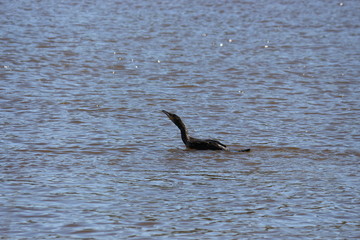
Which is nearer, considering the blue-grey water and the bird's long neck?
the blue-grey water

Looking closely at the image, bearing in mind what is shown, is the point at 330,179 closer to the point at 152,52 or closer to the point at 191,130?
the point at 191,130

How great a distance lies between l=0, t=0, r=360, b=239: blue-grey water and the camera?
824cm

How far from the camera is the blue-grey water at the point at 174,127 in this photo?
324 inches

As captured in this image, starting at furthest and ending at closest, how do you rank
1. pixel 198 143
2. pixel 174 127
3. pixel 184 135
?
pixel 174 127 < pixel 184 135 < pixel 198 143

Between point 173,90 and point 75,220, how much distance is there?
28.3 feet

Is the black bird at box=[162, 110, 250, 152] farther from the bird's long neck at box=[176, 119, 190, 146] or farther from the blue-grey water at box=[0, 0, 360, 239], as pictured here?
the blue-grey water at box=[0, 0, 360, 239]

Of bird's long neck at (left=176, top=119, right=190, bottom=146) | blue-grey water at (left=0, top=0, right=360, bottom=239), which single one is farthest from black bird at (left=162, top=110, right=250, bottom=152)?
blue-grey water at (left=0, top=0, right=360, bottom=239)

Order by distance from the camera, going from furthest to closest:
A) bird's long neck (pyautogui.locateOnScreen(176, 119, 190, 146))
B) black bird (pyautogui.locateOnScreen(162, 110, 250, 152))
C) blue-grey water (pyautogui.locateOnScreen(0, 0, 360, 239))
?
bird's long neck (pyautogui.locateOnScreen(176, 119, 190, 146)), black bird (pyautogui.locateOnScreen(162, 110, 250, 152)), blue-grey water (pyautogui.locateOnScreen(0, 0, 360, 239))

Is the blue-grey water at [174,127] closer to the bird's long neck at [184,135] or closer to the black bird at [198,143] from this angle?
the black bird at [198,143]

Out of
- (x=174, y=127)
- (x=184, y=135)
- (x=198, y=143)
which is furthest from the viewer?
(x=174, y=127)

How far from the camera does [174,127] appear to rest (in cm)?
1340

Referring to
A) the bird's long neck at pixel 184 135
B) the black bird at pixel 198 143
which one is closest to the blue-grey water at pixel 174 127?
the black bird at pixel 198 143

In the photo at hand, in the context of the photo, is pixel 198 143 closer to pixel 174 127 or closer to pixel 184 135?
pixel 184 135

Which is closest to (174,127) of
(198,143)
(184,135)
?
(184,135)
